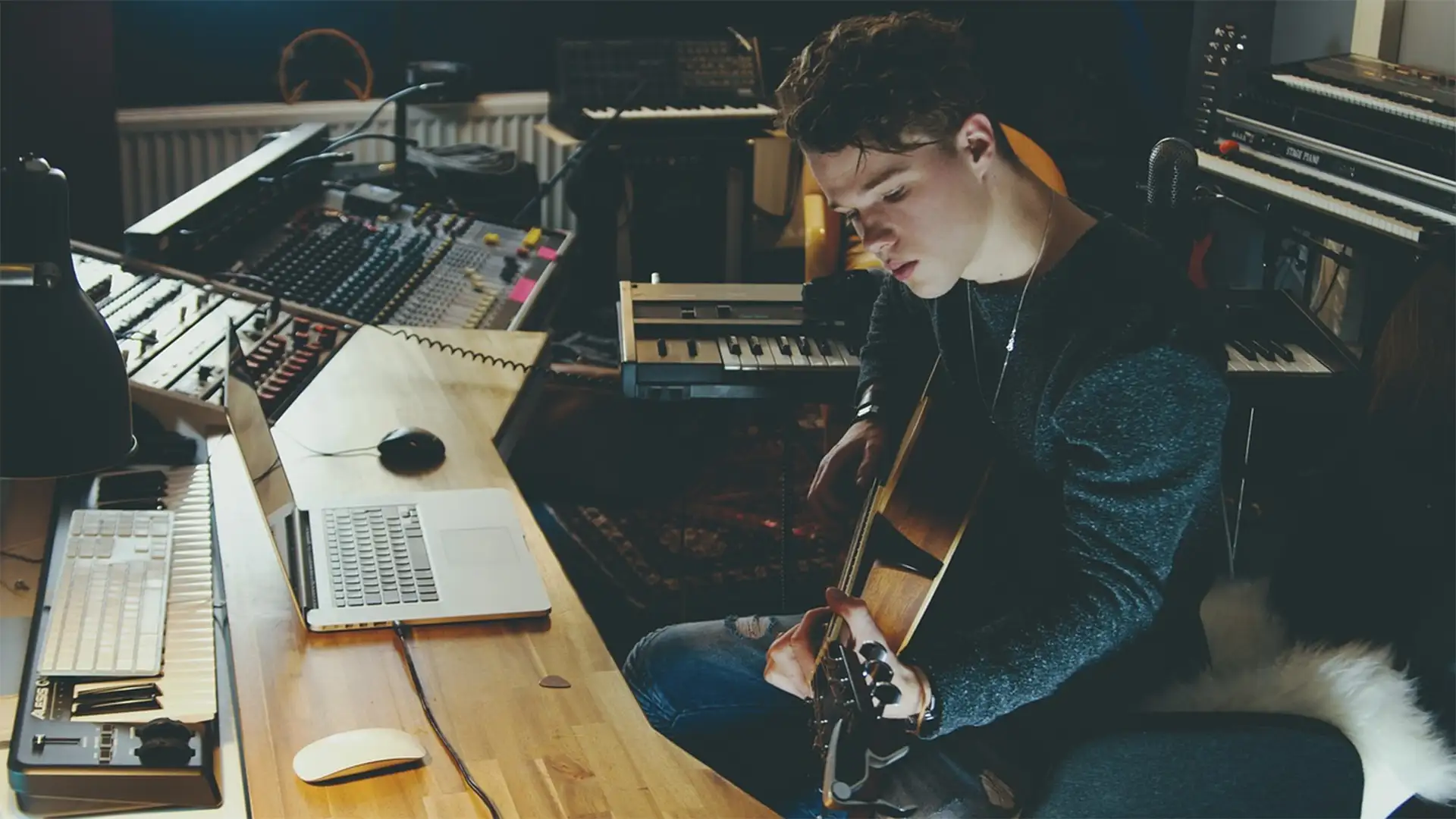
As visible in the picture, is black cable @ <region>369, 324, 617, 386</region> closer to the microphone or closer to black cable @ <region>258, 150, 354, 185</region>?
black cable @ <region>258, 150, 354, 185</region>

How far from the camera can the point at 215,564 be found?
1606mm

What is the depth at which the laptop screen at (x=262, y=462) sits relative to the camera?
1.57m

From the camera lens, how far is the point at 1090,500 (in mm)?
1312

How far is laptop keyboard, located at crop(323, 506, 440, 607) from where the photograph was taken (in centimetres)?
154

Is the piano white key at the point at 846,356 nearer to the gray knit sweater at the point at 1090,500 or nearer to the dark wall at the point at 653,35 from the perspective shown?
the gray knit sweater at the point at 1090,500

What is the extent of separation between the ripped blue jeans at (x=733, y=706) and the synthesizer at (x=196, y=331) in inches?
26.9

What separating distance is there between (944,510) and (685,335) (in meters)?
0.99

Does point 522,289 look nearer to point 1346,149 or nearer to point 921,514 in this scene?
point 921,514

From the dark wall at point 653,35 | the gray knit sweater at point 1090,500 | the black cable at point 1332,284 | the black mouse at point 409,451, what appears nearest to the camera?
the gray knit sweater at point 1090,500

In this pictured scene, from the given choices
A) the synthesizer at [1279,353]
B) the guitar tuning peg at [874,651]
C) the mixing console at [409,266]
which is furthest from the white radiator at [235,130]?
the guitar tuning peg at [874,651]

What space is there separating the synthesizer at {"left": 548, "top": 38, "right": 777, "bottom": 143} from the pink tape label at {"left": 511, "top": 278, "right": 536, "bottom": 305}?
5.35 feet

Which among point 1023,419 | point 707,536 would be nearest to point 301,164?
point 707,536

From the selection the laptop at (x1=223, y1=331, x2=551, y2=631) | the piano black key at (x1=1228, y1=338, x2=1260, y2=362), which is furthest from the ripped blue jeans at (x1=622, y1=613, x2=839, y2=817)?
the piano black key at (x1=1228, y1=338, x2=1260, y2=362)

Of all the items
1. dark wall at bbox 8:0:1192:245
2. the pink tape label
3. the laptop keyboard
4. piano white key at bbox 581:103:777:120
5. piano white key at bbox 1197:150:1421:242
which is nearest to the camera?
the laptop keyboard
